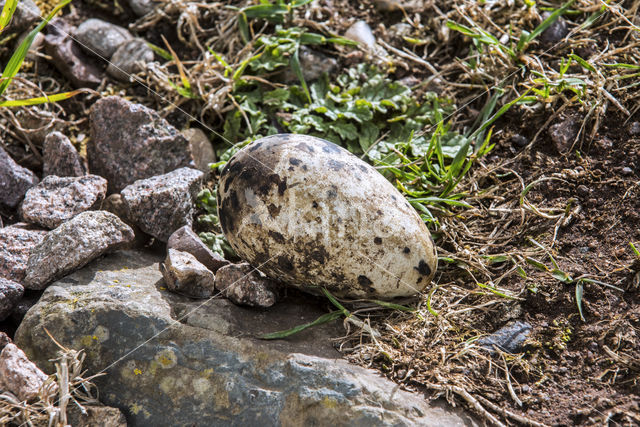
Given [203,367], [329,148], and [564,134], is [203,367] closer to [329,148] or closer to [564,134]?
[329,148]

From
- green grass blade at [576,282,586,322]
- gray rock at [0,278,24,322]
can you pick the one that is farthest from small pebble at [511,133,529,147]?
gray rock at [0,278,24,322]

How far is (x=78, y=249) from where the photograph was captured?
Result: 282 cm

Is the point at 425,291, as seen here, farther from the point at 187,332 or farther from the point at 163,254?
the point at 163,254

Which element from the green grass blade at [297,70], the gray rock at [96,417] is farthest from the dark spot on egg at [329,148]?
the gray rock at [96,417]

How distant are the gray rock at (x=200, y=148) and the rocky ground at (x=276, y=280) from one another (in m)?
0.01

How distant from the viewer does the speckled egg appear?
105 inches

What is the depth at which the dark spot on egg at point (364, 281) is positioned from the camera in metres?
2.71

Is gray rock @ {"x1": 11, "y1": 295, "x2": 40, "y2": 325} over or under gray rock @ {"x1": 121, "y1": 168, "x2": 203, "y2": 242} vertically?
under

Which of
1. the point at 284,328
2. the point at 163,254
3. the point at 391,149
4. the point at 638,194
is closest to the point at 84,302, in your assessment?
the point at 163,254

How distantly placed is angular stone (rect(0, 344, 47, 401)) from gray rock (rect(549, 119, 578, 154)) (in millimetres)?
2909

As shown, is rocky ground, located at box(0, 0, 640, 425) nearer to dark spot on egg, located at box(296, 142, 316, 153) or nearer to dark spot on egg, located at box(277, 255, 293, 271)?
dark spot on egg, located at box(277, 255, 293, 271)

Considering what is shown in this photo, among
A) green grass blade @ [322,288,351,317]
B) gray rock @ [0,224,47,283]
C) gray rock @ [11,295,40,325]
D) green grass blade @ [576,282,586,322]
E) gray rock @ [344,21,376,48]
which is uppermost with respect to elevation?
gray rock @ [344,21,376,48]

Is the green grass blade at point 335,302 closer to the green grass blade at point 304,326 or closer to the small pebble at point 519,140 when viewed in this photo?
the green grass blade at point 304,326

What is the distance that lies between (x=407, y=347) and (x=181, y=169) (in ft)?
5.70
